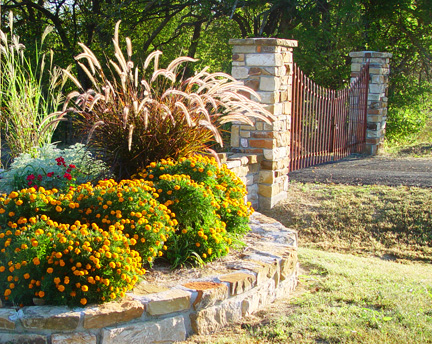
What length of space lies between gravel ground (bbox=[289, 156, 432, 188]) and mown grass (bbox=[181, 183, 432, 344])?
0.39 meters

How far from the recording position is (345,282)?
4.31m

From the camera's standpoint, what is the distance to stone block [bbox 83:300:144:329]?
2957 millimetres

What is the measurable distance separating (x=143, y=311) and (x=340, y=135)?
753 centimetres

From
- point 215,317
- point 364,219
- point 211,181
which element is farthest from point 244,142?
point 215,317

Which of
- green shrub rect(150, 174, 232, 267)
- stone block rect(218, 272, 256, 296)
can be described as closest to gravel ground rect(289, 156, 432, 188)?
green shrub rect(150, 174, 232, 267)

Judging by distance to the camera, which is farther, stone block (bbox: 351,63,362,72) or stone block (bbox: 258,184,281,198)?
stone block (bbox: 351,63,362,72)

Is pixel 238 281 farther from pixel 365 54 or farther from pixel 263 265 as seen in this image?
pixel 365 54

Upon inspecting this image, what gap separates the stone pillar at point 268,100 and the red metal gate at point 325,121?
2.19ft

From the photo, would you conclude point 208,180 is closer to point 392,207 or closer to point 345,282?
point 345,282

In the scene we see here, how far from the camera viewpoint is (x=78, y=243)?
308 cm

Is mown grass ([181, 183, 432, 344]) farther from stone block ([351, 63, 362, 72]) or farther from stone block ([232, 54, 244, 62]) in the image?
stone block ([351, 63, 362, 72])

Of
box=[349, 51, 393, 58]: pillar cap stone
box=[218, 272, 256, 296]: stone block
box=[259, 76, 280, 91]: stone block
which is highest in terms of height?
box=[349, 51, 393, 58]: pillar cap stone

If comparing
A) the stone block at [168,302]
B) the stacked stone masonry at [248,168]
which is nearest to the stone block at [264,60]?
the stacked stone masonry at [248,168]

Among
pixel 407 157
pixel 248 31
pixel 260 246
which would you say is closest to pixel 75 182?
pixel 260 246
